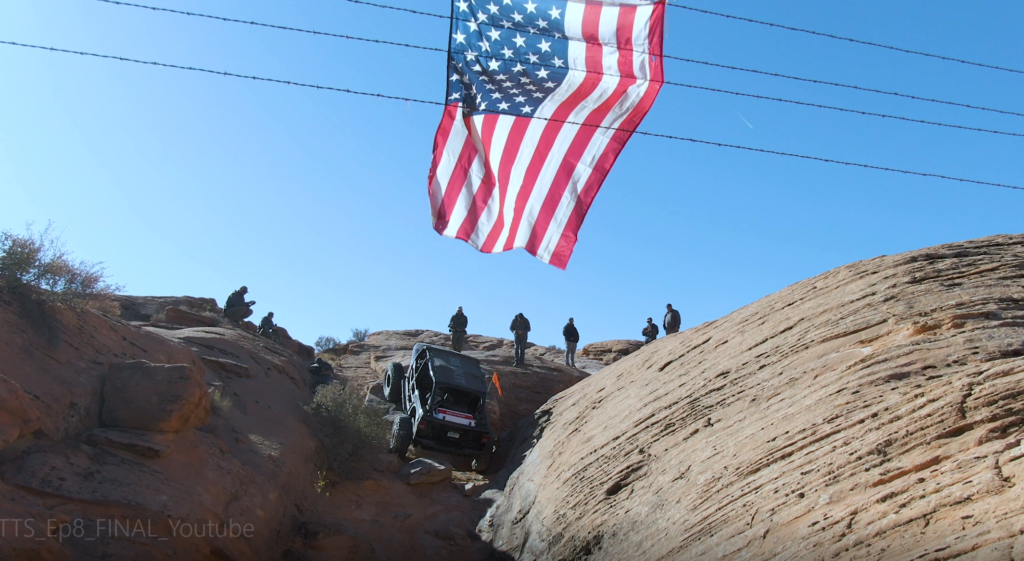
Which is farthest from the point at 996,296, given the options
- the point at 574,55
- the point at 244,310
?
the point at 244,310

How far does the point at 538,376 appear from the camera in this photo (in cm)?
2197

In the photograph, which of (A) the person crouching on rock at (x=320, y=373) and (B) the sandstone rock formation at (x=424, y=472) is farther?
(A) the person crouching on rock at (x=320, y=373)

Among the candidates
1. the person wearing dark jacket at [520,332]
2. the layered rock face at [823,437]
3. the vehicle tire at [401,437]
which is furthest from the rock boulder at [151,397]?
the person wearing dark jacket at [520,332]

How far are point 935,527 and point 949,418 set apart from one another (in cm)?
159

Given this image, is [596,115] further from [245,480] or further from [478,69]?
[245,480]

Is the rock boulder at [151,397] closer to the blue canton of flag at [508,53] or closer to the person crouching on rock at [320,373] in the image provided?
the blue canton of flag at [508,53]

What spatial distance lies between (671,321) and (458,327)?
22.7ft

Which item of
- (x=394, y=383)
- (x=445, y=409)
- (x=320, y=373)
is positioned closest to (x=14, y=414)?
(x=445, y=409)

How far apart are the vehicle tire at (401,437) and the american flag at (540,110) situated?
26.2 feet

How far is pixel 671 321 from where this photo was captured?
22.1 metres

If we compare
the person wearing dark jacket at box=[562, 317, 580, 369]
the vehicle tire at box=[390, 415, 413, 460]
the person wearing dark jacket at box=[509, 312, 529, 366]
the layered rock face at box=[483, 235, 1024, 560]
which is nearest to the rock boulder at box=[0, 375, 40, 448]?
the layered rock face at box=[483, 235, 1024, 560]

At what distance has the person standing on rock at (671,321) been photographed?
72.1 feet

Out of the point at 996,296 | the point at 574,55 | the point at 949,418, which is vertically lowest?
the point at 949,418

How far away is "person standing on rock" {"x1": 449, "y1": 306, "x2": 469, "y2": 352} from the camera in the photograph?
77.4 ft
